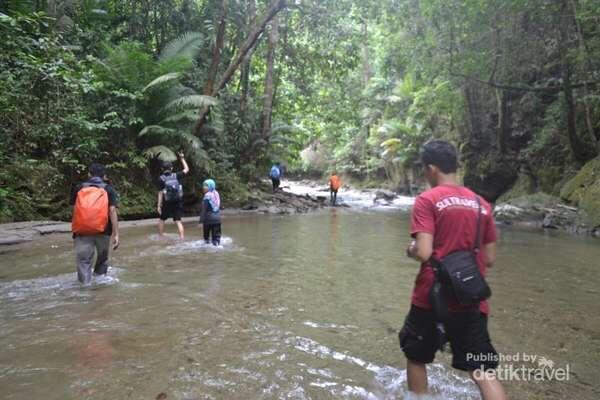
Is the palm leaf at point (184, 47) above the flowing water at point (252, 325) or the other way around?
above

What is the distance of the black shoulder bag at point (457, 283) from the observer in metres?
2.58

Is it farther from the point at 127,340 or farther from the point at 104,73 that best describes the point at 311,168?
the point at 127,340

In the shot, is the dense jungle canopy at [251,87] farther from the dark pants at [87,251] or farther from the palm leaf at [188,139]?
the dark pants at [87,251]

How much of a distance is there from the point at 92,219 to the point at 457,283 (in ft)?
14.2

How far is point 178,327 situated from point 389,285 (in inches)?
115

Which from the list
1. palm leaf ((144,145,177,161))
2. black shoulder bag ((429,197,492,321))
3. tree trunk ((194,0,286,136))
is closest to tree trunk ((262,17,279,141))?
tree trunk ((194,0,286,136))

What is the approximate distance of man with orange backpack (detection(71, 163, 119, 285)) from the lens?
5426 mm

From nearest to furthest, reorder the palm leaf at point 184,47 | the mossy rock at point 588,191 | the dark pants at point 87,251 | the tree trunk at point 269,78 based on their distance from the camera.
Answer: the dark pants at point 87,251 → the mossy rock at point 588,191 → the palm leaf at point 184,47 → the tree trunk at point 269,78

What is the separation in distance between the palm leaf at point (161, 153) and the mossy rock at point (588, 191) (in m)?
11.2

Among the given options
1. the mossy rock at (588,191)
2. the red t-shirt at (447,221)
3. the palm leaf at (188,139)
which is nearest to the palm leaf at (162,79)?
the palm leaf at (188,139)

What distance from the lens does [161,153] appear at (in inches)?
516

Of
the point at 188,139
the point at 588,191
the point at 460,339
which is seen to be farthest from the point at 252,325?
the point at 588,191

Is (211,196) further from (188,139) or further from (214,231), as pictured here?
(188,139)

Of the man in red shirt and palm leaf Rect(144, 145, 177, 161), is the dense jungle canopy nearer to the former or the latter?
palm leaf Rect(144, 145, 177, 161)
